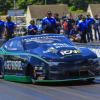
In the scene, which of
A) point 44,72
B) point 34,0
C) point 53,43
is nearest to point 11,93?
point 44,72

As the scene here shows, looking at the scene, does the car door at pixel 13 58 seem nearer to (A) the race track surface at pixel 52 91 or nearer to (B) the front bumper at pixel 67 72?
(A) the race track surface at pixel 52 91

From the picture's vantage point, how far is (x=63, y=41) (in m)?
8.80

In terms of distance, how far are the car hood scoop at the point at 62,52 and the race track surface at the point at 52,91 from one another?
2.10 feet

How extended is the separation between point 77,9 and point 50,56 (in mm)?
108031

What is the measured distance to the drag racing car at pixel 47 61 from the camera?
747 centimetres

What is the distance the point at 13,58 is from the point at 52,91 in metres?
1.96

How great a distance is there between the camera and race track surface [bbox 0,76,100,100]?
6277mm

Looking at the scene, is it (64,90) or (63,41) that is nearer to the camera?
(64,90)

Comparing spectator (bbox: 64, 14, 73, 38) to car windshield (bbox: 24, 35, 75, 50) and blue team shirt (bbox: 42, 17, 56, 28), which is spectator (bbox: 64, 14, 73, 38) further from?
car windshield (bbox: 24, 35, 75, 50)

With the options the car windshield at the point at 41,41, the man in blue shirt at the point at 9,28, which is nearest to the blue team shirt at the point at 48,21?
the man in blue shirt at the point at 9,28

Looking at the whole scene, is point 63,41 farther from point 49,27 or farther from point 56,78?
point 49,27

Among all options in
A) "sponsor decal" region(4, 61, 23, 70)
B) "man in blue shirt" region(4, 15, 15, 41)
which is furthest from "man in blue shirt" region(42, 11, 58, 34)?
"sponsor decal" region(4, 61, 23, 70)

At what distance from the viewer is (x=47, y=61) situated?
749 centimetres

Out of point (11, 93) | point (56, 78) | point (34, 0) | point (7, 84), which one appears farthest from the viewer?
point (34, 0)
